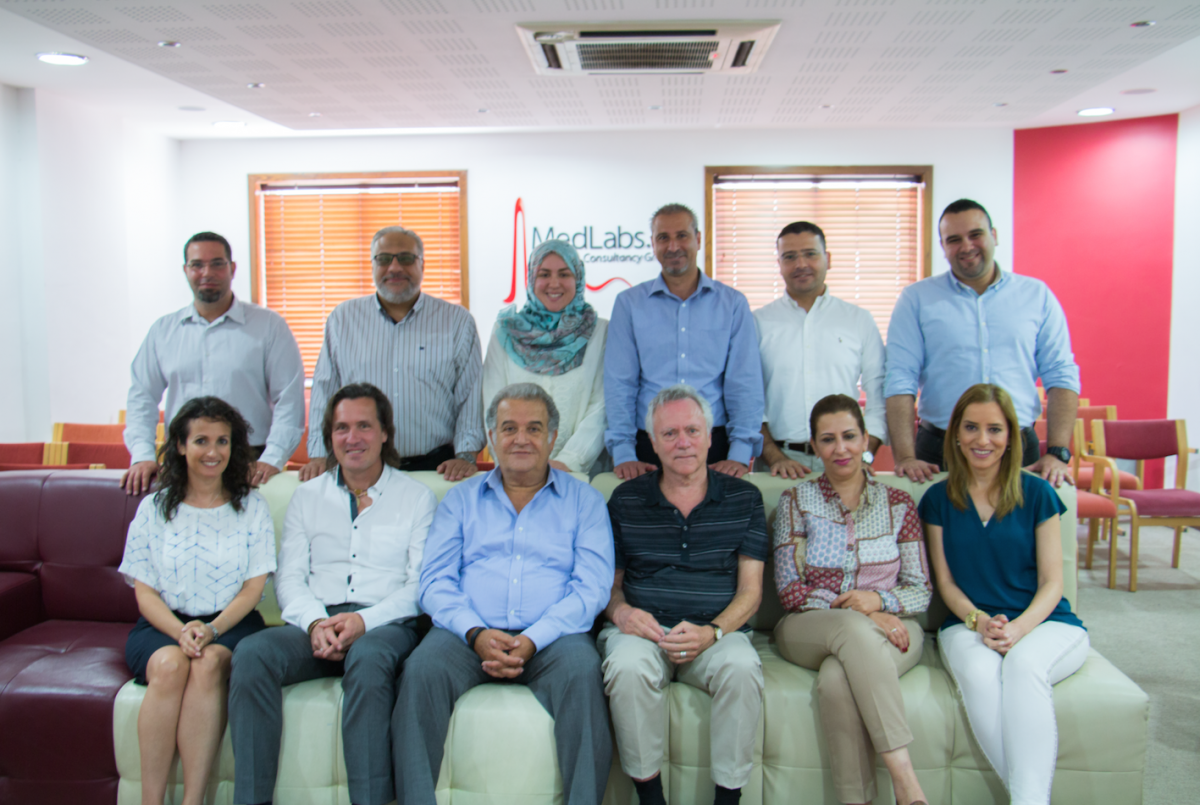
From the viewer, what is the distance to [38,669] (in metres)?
2.36

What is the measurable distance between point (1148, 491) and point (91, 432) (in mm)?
7061

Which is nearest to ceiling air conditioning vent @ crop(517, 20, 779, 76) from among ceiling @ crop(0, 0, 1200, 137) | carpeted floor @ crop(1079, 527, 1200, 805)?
ceiling @ crop(0, 0, 1200, 137)

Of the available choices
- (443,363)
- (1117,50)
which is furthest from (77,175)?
(1117,50)

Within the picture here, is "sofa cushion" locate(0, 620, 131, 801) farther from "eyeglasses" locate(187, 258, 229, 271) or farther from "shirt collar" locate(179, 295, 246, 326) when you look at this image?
"eyeglasses" locate(187, 258, 229, 271)

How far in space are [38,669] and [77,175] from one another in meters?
5.14

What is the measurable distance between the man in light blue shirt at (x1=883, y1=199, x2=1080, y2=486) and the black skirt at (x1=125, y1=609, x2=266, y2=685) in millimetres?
2296

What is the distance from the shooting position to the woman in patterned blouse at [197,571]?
2166 mm

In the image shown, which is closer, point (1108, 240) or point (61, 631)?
point (61, 631)

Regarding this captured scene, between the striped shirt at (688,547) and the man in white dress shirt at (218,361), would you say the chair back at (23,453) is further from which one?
the striped shirt at (688,547)

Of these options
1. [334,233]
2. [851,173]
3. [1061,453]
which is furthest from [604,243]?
[1061,453]

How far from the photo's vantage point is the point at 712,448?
117 inches

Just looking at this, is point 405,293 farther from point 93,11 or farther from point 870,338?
point 93,11

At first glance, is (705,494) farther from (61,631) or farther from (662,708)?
(61,631)

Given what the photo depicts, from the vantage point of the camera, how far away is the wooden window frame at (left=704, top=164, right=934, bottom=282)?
692 centimetres
